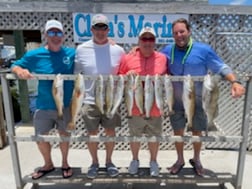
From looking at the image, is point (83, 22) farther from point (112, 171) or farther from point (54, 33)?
point (112, 171)

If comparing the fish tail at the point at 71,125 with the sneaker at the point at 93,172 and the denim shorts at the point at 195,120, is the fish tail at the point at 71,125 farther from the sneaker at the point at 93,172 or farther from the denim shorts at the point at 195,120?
the denim shorts at the point at 195,120

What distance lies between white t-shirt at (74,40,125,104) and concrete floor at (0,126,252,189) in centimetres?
153

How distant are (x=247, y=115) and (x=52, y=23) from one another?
2192 mm

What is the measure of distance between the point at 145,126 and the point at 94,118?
1.80ft

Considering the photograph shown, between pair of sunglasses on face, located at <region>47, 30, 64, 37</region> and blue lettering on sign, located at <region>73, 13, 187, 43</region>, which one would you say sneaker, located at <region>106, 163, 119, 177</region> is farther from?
blue lettering on sign, located at <region>73, 13, 187, 43</region>

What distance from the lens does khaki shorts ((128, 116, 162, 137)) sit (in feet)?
10.8

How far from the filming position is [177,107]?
3318mm

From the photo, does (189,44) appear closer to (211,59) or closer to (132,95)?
(211,59)

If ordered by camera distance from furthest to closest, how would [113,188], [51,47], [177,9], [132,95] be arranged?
[177,9] → [113,188] → [51,47] → [132,95]

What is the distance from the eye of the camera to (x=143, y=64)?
3.16 m

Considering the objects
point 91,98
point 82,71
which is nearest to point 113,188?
point 91,98

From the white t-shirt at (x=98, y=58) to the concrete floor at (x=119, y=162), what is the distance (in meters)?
1.53

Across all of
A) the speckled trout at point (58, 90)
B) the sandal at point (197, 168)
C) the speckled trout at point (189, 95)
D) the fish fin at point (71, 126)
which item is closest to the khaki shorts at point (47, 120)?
the fish fin at point (71, 126)

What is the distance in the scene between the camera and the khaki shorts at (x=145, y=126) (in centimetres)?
331
